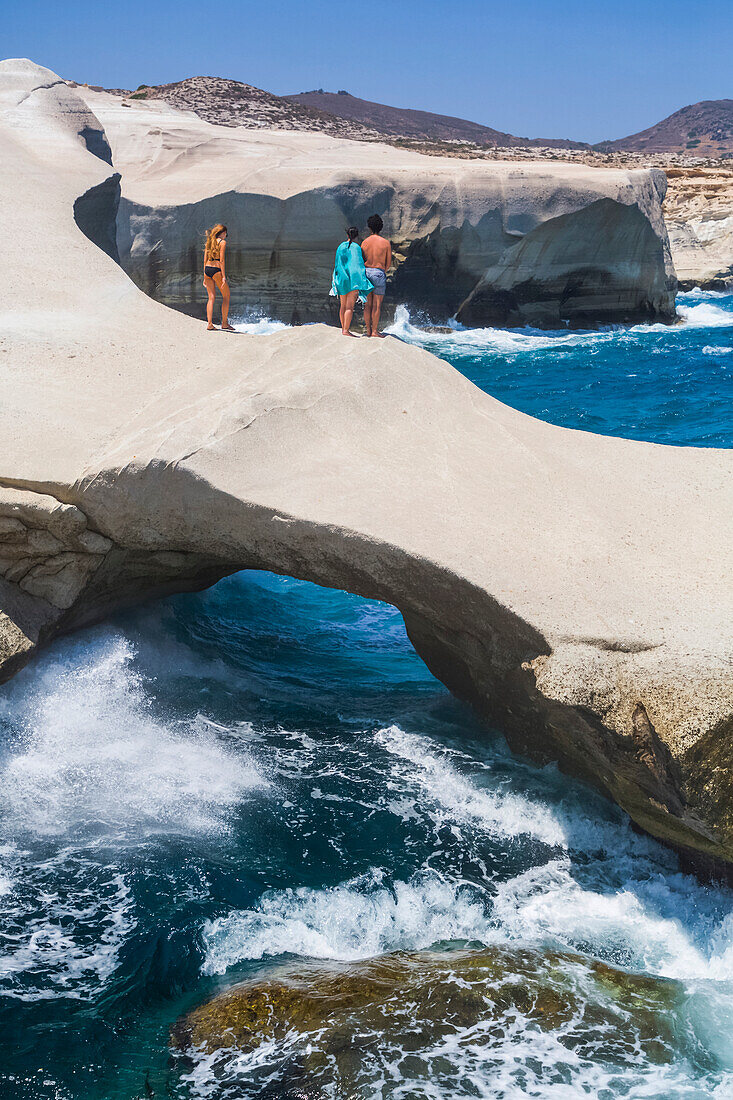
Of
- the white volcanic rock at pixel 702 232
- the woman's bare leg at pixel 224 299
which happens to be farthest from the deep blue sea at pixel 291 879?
the white volcanic rock at pixel 702 232

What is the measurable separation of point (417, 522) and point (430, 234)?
19.5m

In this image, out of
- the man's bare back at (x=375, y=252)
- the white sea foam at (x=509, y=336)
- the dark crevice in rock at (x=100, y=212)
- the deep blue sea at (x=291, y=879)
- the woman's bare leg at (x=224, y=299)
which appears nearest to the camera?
the deep blue sea at (x=291, y=879)

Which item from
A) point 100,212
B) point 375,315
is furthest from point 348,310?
point 100,212

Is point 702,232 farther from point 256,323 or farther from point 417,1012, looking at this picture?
point 417,1012

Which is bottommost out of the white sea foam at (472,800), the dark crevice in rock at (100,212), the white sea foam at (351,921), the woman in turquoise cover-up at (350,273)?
the white sea foam at (351,921)

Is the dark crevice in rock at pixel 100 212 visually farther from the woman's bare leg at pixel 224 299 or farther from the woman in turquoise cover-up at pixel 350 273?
the woman in turquoise cover-up at pixel 350 273

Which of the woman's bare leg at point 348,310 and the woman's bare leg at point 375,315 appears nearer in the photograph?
the woman's bare leg at point 348,310

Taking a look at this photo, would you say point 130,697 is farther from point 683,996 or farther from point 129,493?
point 683,996

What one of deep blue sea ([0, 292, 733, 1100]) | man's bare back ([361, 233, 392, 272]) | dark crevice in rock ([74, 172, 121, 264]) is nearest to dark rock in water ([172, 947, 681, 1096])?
deep blue sea ([0, 292, 733, 1100])

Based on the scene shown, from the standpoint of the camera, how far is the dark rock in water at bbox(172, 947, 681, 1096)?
4500 millimetres

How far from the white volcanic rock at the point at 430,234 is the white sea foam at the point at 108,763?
1846 centimetres

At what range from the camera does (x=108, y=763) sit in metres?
6.60

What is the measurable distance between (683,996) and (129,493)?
465cm

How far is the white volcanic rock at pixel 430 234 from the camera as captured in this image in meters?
23.6
